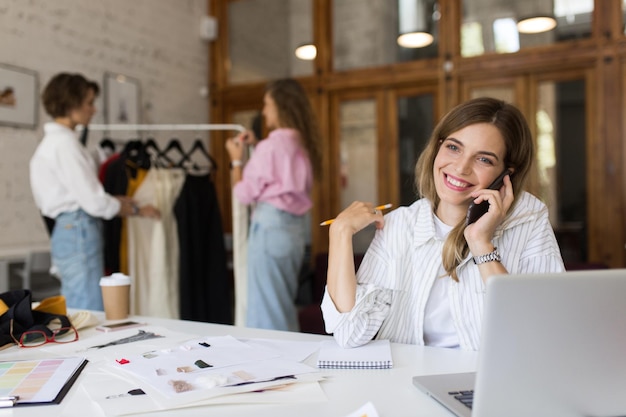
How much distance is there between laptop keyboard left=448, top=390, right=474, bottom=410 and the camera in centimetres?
103

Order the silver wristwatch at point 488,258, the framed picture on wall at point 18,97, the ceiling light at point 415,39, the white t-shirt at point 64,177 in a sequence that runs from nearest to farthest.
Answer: the silver wristwatch at point 488,258
the white t-shirt at point 64,177
the framed picture on wall at point 18,97
the ceiling light at point 415,39

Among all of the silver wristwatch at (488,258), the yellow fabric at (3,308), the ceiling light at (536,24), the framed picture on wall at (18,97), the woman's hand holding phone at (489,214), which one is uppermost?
the ceiling light at (536,24)

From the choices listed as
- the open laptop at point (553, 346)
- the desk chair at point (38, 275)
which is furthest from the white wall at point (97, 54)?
the open laptop at point (553, 346)

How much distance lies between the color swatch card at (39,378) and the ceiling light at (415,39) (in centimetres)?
→ 422

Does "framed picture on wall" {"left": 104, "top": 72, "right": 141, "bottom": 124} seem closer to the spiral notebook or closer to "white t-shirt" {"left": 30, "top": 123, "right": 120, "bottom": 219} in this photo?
"white t-shirt" {"left": 30, "top": 123, "right": 120, "bottom": 219}

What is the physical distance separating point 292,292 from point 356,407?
2340 millimetres

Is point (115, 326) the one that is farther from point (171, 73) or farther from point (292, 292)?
point (171, 73)

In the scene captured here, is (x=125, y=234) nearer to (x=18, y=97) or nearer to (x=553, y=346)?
(x=18, y=97)

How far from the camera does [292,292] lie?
3.38 meters

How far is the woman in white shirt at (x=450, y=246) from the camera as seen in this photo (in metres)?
1.55

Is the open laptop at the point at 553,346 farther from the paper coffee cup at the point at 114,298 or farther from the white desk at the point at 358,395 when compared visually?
the paper coffee cup at the point at 114,298

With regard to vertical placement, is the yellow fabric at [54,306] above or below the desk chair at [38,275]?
above

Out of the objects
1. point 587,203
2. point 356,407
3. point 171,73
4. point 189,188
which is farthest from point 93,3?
point 356,407

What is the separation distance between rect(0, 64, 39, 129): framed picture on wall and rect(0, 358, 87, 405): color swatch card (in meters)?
2.94
